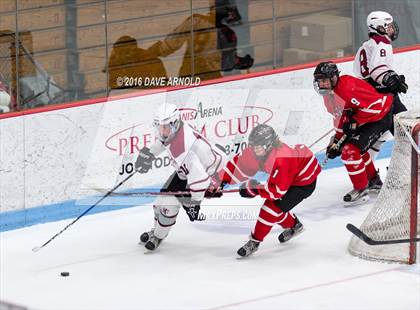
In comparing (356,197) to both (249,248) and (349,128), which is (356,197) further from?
(249,248)

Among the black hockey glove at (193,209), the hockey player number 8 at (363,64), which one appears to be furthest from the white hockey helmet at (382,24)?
the black hockey glove at (193,209)

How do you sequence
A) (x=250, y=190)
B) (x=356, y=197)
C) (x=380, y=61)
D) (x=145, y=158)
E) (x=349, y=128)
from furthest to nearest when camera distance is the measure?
(x=380, y=61)
(x=356, y=197)
(x=349, y=128)
(x=145, y=158)
(x=250, y=190)

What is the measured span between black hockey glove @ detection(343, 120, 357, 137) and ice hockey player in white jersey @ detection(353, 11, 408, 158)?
0.39 metres

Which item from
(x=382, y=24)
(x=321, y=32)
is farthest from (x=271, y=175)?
(x=321, y=32)

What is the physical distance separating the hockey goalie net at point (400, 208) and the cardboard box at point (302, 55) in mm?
1976

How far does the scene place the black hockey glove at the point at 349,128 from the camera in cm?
949

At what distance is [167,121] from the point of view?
8.53 meters

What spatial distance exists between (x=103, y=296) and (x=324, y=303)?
1119 millimetres

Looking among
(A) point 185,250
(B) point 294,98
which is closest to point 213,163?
(A) point 185,250

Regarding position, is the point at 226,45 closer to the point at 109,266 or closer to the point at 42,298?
the point at 109,266

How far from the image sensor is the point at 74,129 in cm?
947

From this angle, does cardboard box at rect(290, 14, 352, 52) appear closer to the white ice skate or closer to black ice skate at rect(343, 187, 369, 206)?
black ice skate at rect(343, 187, 369, 206)

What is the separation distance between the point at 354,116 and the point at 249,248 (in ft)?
4.30

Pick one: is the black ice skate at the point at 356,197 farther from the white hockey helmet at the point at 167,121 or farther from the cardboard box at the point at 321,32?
the white hockey helmet at the point at 167,121
